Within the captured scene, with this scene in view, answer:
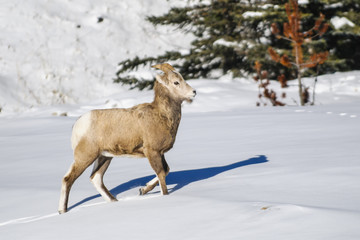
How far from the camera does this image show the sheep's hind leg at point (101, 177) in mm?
3869

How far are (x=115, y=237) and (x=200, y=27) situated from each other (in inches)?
592

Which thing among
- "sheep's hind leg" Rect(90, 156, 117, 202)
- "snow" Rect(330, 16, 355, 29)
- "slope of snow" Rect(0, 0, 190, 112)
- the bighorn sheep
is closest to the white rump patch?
the bighorn sheep

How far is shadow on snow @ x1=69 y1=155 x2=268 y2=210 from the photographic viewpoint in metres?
4.18

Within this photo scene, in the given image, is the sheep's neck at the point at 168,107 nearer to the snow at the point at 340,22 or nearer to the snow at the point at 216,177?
the snow at the point at 216,177

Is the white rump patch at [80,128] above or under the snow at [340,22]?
under

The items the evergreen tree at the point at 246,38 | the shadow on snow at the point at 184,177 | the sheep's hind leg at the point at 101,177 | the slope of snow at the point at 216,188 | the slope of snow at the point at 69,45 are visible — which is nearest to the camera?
the slope of snow at the point at 216,188

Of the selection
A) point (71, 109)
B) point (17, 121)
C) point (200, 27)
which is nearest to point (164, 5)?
point (200, 27)

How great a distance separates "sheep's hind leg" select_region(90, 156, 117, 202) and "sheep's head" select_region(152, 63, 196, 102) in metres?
0.78

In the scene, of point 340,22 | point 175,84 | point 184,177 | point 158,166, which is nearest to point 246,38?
point 340,22

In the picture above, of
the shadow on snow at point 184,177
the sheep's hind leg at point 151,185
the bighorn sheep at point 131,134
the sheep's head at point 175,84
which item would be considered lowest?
the shadow on snow at point 184,177

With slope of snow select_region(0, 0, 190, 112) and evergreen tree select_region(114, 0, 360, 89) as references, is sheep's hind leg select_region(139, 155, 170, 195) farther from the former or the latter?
evergreen tree select_region(114, 0, 360, 89)

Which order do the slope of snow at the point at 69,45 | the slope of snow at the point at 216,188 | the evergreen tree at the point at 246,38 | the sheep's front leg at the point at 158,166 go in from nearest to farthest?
the slope of snow at the point at 216,188
the sheep's front leg at the point at 158,166
the evergreen tree at the point at 246,38
the slope of snow at the point at 69,45

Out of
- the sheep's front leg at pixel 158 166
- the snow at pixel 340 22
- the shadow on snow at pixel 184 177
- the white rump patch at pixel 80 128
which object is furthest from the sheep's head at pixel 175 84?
the snow at pixel 340 22

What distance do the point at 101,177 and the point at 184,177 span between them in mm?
803
